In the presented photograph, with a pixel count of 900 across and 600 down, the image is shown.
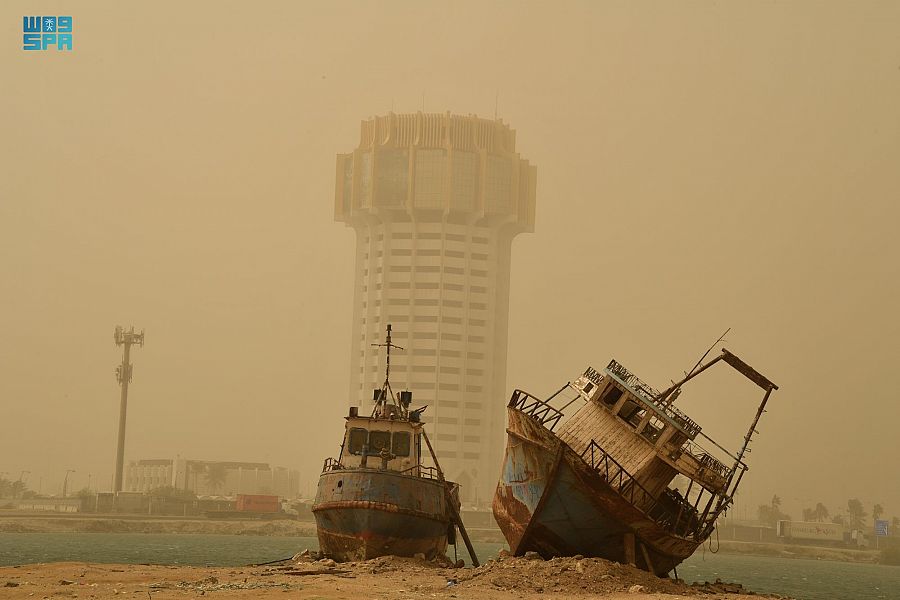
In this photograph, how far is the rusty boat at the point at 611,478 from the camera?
43.0 meters

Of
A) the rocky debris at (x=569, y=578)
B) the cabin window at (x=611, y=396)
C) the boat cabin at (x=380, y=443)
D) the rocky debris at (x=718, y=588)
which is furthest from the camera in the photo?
the boat cabin at (x=380, y=443)

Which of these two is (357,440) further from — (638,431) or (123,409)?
(123,409)

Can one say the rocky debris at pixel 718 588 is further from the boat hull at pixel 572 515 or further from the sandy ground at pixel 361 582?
the boat hull at pixel 572 515

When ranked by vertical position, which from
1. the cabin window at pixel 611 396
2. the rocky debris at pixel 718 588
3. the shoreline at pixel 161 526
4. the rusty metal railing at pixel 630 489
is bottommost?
the shoreline at pixel 161 526

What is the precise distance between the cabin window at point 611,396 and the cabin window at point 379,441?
921 centimetres

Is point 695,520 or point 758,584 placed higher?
point 695,520

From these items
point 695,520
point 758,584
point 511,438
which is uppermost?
point 511,438

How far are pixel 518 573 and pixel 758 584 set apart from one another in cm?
5063

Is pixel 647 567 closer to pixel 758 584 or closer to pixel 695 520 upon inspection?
pixel 695 520

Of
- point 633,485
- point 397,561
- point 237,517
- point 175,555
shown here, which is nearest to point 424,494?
point 397,561

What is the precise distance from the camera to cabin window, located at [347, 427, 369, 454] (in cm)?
4947

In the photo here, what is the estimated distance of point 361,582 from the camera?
3666 cm

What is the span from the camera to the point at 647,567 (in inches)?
1722

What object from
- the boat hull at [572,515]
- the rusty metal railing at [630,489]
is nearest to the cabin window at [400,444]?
the boat hull at [572,515]
